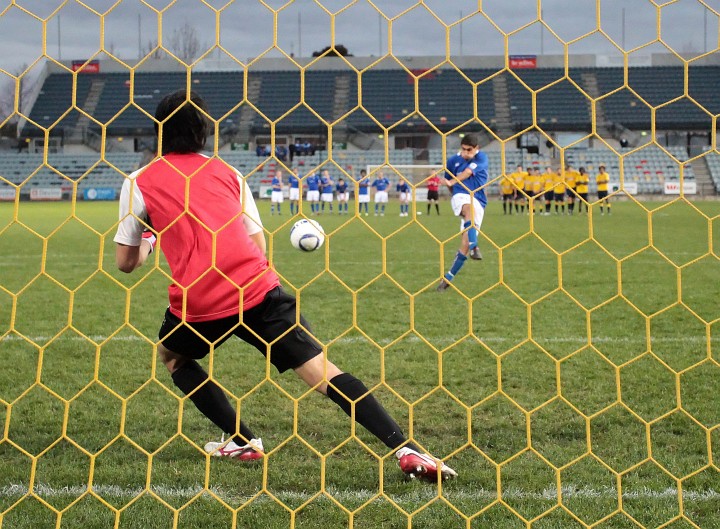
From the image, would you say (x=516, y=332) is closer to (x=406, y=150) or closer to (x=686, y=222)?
(x=686, y=222)

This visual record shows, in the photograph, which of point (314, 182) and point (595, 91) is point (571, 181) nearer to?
point (314, 182)

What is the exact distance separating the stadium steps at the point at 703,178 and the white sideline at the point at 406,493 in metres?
32.4

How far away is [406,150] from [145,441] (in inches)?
1399

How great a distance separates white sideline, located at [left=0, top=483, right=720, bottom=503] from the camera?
2.68 metres

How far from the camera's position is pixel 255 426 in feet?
11.7

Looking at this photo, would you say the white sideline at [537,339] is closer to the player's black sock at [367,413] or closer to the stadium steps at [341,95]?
the player's black sock at [367,413]

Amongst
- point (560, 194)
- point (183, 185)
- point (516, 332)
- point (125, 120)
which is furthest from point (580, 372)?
point (125, 120)

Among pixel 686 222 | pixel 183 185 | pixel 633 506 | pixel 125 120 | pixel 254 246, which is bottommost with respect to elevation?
→ pixel 125 120

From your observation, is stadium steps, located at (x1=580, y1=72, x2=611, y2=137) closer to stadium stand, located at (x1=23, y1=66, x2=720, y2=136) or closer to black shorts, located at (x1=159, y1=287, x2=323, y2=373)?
stadium stand, located at (x1=23, y1=66, x2=720, y2=136)

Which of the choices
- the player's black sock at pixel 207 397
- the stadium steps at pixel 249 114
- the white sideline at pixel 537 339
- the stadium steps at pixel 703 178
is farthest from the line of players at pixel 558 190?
the stadium steps at pixel 249 114

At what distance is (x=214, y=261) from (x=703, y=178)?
34.7 meters

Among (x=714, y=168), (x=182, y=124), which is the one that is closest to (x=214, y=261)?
(x=182, y=124)

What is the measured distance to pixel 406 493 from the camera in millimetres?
2725

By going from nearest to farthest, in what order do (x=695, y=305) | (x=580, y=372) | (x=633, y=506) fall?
(x=633, y=506), (x=580, y=372), (x=695, y=305)
